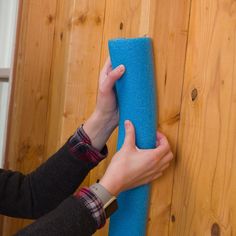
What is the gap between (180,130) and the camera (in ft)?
2.07

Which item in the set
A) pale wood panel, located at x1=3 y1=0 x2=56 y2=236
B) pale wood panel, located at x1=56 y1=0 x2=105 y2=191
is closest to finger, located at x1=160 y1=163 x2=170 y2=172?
pale wood panel, located at x1=56 y1=0 x2=105 y2=191

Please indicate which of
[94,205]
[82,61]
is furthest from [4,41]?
[94,205]

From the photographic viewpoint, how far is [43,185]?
2.71 feet

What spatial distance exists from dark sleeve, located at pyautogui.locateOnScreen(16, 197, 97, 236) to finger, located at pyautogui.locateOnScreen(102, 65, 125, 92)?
0.22 meters

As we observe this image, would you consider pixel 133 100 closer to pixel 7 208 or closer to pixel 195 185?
pixel 195 185

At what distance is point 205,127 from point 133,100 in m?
0.13

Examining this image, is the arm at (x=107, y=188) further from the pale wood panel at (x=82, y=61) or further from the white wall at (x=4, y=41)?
the white wall at (x=4, y=41)

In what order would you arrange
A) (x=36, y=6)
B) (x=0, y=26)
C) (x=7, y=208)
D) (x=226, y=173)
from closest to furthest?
1. (x=226, y=173)
2. (x=7, y=208)
3. (x=36, y=6)
4. (x=0, y=26)

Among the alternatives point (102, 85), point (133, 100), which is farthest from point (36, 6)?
point (133, 100)

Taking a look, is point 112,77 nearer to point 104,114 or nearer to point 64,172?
point 104,114

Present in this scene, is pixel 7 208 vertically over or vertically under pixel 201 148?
under

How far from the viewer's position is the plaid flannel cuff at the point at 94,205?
1.99 ft

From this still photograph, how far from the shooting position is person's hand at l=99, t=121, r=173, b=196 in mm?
619

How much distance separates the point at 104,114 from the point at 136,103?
6.3 inches
